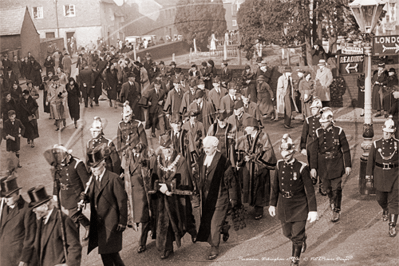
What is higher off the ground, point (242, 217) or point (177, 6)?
point (177, 6)

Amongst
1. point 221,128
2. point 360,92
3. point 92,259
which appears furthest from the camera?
point 360,92

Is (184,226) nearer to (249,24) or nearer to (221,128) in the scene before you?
(221,128)

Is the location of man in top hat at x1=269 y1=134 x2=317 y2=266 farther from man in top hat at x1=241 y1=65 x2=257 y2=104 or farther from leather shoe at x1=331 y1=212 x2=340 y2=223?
man in top hat at x1=241 y1=65 x2=257 y2=104

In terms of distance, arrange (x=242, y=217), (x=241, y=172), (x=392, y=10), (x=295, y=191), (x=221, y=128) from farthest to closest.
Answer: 1. (x=392, y=10)
2. (x=221, y=128)
3. (x=241, y=172)
4. (x=242, y=217)
5. (x=295, y=191)

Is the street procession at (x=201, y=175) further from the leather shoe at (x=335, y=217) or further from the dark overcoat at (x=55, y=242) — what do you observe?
the leather shoe at (x=335, y=217)

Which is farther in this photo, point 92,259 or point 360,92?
point 360,92

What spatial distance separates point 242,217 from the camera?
30.6 ft

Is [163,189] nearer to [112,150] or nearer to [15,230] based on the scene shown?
[112,150]

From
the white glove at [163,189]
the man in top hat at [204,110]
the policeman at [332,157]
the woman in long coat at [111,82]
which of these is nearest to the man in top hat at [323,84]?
the man in top hat at [204,110]

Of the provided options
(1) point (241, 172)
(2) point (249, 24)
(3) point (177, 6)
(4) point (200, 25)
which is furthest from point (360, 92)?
(1) point (241, 172)

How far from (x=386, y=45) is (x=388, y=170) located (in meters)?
2.56

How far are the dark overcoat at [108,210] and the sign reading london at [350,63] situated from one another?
206 inches

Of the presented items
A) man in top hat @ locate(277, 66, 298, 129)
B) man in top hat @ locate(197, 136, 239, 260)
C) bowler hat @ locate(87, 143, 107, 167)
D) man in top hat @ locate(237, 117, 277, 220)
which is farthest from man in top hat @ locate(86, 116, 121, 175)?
man in top hat @ locate(277, 66, 298, 129)

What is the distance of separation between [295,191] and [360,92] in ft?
46.6
